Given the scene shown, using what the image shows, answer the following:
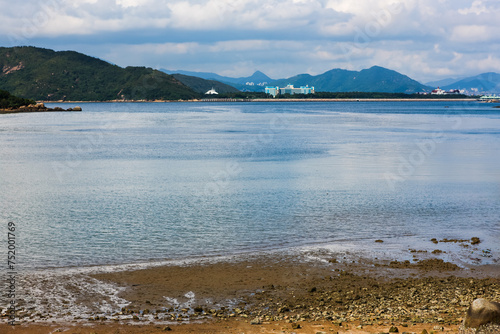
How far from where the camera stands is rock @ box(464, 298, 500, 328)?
9688mm

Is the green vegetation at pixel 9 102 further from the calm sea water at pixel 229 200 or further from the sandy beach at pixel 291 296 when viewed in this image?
the sandy beach at pixel 291 296

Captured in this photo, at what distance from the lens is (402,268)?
1634cm

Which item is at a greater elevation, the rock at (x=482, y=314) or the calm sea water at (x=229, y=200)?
the rock at (x=482, y=314)

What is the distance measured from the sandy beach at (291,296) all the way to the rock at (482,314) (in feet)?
3.59

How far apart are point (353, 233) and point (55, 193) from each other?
18271 millimetres

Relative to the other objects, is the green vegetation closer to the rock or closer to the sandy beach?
the sandy beach

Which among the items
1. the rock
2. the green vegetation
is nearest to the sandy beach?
the rock

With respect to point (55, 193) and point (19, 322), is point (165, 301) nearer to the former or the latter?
point (19, 322)

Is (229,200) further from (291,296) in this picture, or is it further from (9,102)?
(9,102)

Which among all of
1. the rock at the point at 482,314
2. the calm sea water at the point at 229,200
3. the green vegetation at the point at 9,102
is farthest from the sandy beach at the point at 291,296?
the green vegetation at the point at 9,102

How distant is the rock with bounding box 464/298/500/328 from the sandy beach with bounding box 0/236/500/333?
1095 millimetres

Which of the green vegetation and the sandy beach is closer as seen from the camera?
the sandy beach

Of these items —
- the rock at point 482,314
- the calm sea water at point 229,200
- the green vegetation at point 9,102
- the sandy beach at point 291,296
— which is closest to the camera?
the rock at point 482,314

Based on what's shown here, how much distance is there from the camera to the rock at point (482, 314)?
9.69 meters
